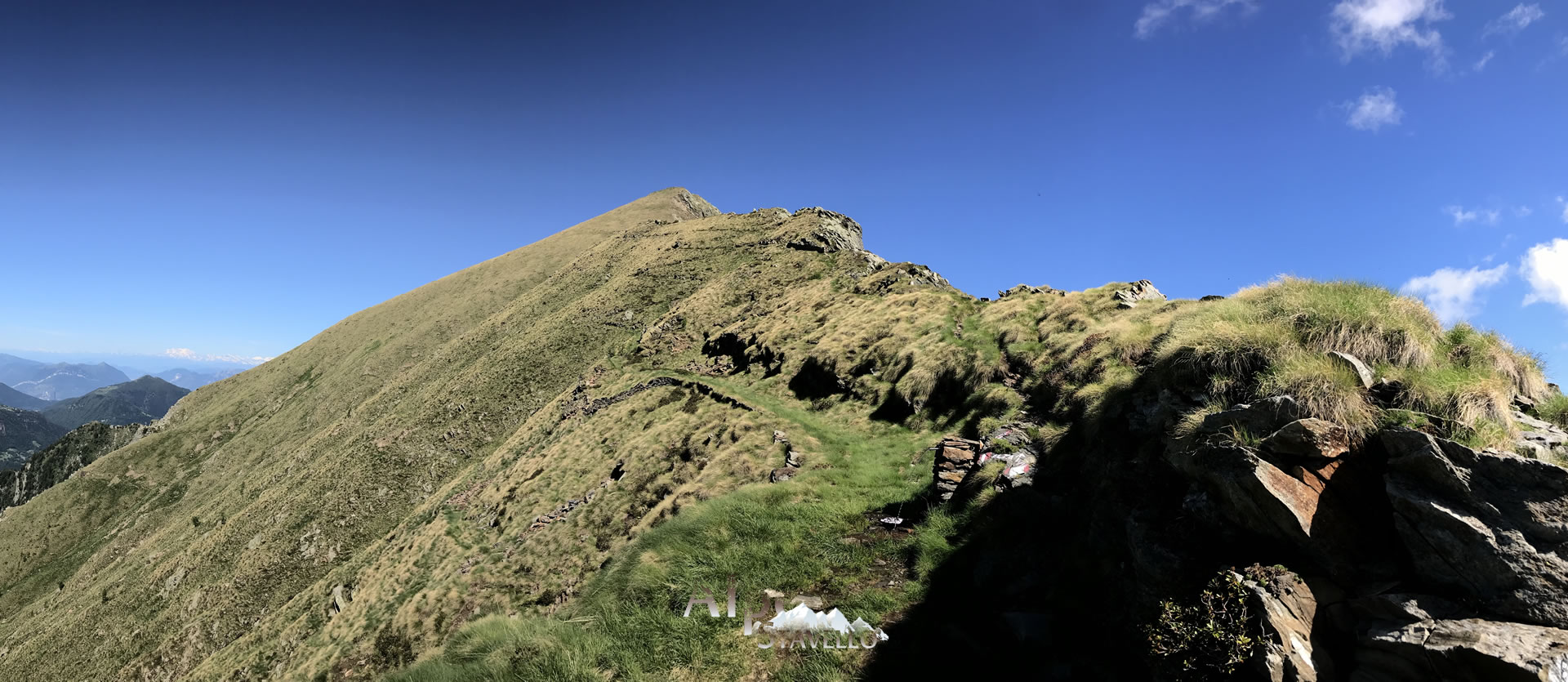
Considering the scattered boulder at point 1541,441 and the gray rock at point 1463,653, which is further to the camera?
the scattered boulder at point 1541,441

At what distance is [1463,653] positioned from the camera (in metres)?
5.14

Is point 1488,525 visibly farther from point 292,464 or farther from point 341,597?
point 292,464

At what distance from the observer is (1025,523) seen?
40.6 ft

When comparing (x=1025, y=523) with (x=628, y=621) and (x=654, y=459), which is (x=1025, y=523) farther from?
(x=654, y=459)

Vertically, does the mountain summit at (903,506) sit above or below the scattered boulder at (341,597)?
above

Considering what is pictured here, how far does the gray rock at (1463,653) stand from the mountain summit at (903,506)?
0.03 m

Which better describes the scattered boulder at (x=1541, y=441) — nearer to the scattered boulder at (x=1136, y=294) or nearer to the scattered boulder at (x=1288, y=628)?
the scattered boulder at (x=1288, y=628)


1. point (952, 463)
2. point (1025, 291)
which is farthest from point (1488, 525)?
point (1025, 291)

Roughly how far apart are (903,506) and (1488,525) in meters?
11.4

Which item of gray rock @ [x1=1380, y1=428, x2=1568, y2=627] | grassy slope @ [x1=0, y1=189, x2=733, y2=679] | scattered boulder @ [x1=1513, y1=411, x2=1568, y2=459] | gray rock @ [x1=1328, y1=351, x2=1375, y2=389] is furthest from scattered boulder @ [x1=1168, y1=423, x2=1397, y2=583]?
grassy slope @ [x1=0, y1=189, x2=733, y2=679]

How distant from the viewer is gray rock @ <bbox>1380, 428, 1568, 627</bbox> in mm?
5391

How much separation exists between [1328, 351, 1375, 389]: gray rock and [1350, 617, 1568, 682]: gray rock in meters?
3.68

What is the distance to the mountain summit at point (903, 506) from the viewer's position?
661 cm

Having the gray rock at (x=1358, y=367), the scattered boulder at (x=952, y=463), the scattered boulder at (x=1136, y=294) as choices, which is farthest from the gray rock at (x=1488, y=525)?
the scattered boulder at (x=1136, y=294)
